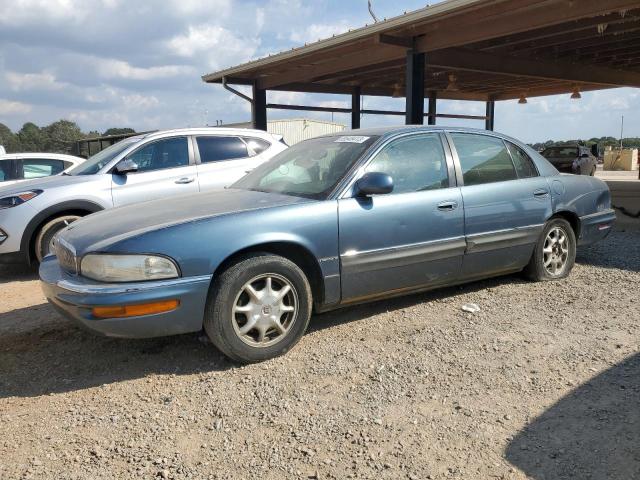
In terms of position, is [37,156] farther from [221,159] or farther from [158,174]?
[221,159]

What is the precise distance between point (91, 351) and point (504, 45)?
1106 centimetres

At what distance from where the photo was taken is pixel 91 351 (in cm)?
365

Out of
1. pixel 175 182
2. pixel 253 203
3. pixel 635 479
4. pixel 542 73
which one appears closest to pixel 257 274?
pixel 253 203

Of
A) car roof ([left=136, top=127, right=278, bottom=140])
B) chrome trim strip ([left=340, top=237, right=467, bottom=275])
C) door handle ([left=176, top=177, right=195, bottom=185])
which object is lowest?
chrome trim strip ([left=340, top=237, right=467, bottom=275])

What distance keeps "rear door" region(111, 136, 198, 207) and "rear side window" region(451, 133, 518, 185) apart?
3395mm

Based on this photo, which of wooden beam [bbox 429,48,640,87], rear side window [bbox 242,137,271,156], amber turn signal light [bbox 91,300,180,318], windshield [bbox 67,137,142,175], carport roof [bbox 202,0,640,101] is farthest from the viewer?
wooden beam [bbox 429,48,640,87]

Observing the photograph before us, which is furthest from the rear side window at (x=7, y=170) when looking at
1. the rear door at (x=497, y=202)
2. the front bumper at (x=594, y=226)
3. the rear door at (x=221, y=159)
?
the front bumper at (x=594, y=226)

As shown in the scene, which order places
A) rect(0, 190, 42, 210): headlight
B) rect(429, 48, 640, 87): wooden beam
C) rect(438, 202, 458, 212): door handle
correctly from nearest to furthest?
rect(438, 202, 458, 212): door handle
rect(0, 190, 42, 210): headlight
rect(429, 48, 640, 87): wooden beam

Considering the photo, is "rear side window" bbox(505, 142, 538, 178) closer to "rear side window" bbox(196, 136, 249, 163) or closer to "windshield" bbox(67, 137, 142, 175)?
"rear side window" bbox(196, 136, 249, 163)

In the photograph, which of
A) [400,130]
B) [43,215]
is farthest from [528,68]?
[43,215]

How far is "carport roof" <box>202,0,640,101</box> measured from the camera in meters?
8.57

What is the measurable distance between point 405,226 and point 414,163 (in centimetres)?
58

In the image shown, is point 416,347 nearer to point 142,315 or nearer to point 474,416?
point 474,416

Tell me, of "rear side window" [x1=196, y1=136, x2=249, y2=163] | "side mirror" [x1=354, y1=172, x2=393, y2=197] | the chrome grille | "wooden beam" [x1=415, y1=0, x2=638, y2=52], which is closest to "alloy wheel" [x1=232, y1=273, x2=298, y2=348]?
"side mirror" [x1=354, y1=172, x2=393, y2=197]
